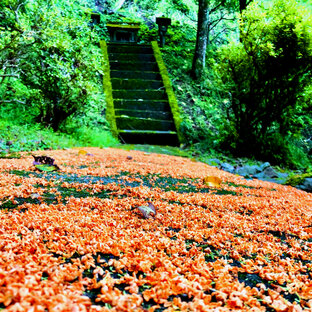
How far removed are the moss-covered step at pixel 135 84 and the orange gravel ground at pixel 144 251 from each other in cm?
732

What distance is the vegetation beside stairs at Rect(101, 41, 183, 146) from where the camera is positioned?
7.59 metres

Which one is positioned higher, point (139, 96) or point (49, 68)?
point (49, 68)

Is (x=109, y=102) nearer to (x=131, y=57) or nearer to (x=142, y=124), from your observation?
(x=142, y=124)

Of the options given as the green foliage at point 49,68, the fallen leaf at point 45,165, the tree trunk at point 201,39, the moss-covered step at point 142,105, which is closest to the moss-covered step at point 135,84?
the moss-covered step at point 142,105

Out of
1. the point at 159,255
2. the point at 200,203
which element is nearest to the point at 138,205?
the point at 200,203

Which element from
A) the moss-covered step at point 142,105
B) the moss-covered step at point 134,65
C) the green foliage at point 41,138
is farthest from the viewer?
the moss-covered step at point 134,65

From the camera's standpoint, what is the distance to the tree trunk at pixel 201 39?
9461 millimetres

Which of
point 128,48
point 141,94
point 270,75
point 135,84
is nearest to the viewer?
point 270,75

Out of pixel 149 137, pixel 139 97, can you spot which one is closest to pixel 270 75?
pixel 149 137

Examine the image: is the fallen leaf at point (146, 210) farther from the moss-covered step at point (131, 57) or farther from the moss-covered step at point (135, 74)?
the moss-covered step at point (131, 57)

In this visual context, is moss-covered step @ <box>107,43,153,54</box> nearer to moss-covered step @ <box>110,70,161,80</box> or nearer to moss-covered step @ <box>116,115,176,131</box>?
moss-covered step @ <box>110,70,161,80</box>

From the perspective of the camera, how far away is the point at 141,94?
9016 mm

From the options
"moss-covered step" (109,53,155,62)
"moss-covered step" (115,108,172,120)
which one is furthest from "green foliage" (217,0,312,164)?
"moss-covered step" (109,53,155,62)

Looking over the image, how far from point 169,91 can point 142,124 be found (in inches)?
78.0
